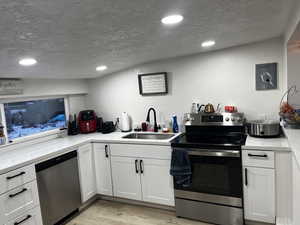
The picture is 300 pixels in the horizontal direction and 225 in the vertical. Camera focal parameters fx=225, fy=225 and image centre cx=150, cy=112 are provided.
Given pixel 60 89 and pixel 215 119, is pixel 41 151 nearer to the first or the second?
pixel 60 89

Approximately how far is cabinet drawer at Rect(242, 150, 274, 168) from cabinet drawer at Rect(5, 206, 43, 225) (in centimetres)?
213

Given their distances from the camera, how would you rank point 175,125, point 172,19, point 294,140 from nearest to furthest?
point 172,19, point 294,140, point 175,125

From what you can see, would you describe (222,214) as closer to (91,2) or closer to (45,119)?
(91,2)

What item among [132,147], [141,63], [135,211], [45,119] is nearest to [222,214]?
[135,211]

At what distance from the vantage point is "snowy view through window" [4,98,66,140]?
284 centimetres

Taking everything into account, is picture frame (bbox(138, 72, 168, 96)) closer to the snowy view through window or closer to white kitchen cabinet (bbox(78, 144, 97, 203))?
white kitchen cabinet (bbox(78, 144, 97, 203))

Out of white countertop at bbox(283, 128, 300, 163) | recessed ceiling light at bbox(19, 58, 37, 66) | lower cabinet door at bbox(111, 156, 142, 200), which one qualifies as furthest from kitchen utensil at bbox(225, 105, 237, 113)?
recessed ceiling light at bbox(19, 58, 37, 66)

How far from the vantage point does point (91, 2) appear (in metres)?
1.20

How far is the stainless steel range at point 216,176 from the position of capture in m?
2.28

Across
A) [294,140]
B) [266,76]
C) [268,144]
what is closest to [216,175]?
[268,144]

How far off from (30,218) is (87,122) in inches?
62.9

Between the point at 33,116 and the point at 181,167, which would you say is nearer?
the point at 181,167

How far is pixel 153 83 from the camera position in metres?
3.26

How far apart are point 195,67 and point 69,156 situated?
6.43 feet
